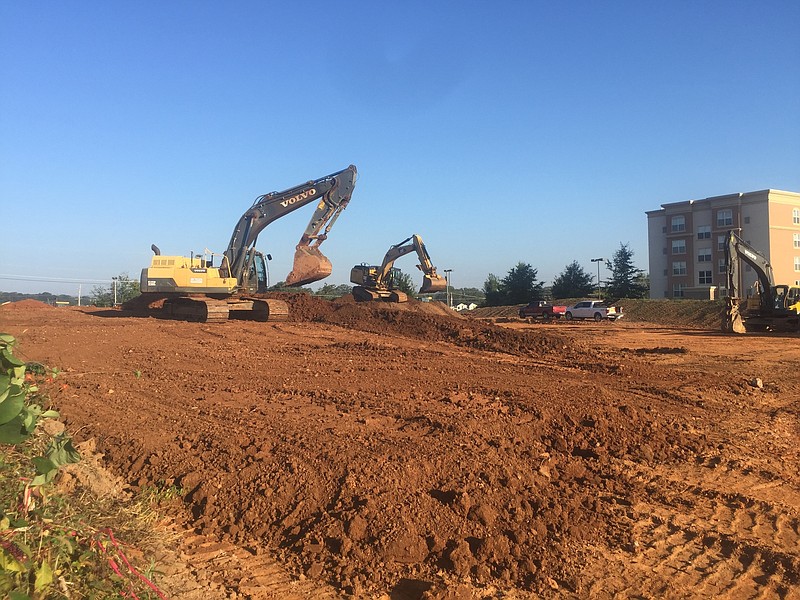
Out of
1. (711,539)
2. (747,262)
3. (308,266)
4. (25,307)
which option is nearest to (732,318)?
(747,262)

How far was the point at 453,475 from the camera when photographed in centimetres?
561

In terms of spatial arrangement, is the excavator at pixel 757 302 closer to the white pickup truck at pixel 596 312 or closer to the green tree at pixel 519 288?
the white pickup truck at pixel 596 312

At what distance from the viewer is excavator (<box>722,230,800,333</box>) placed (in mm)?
25656

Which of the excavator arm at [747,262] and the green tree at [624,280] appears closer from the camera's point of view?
the excavator arm at [747,262]

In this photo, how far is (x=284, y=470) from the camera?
563 centimetres

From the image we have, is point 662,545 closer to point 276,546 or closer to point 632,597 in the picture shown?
point 632,597

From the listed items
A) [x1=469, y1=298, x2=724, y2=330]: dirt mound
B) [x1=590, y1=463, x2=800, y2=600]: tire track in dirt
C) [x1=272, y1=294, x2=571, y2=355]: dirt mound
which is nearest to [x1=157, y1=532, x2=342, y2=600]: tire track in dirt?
[x1=590, y1=463, x2=800, y2=600]: tire track in dirt

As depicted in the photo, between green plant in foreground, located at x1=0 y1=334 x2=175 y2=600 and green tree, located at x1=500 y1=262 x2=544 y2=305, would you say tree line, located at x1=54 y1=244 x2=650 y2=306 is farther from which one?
green plant in foreground, located at x1=0 y1=334 x2=175 y2=600

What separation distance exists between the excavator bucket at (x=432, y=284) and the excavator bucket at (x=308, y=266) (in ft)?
22.0

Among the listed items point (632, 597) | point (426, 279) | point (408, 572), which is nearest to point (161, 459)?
point (408, 572)

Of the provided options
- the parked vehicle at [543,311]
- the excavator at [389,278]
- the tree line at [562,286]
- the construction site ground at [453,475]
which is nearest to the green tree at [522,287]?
the tree line at [562,286]

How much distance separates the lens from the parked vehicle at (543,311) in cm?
4619

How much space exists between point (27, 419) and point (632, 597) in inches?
149

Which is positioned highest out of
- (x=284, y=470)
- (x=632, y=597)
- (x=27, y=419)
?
(x=27, y=419)
